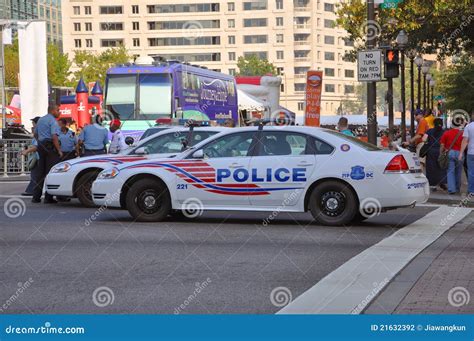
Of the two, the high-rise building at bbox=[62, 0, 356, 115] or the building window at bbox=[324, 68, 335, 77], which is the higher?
the high-rise building at bbox=[62, 0, 356, 115]

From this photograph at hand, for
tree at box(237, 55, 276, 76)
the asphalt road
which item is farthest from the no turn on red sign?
tree at box(237, 55, 276, 76)

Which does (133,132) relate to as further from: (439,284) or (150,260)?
(439,284)

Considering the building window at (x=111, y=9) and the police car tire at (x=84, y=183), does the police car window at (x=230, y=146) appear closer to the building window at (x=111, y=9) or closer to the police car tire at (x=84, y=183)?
the police car tire at (x=84, y=183)

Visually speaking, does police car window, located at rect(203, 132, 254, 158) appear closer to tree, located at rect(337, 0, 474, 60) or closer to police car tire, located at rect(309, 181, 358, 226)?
police car tire, located at rect(309, 181, 358, 226)

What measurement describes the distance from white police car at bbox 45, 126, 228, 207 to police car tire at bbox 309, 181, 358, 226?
3947 mm

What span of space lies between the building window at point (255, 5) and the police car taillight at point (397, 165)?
117 meters

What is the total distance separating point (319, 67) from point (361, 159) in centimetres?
12257

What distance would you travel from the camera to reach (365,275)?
31.7 feet

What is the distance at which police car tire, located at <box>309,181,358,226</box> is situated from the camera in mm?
14406

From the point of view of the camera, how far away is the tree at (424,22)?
29344 millimetres

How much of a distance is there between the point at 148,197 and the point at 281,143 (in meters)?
2.21

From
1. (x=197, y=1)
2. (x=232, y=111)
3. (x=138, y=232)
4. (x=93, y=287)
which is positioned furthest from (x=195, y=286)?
(x=197, y=1)

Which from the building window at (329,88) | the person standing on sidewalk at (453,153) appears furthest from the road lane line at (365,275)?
the building window at (329,88)

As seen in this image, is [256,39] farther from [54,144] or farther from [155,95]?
[54,144]
